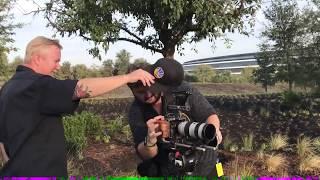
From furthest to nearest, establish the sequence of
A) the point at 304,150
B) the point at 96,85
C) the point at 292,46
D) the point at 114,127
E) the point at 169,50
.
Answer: the point at 292,46 → the point at 114,127 → the point at 169,50 → the point at 304,150 → the point at 96,85

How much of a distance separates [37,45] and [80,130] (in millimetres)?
8107

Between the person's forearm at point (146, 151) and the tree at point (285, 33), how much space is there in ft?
76.7

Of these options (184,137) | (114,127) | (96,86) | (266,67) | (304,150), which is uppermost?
(266,67)

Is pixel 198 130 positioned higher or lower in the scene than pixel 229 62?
lower

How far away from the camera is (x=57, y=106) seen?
120 inches

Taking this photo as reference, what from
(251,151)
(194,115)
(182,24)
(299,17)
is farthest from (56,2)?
(299,17)

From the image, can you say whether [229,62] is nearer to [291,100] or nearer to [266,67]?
[266,67]

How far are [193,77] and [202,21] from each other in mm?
38528

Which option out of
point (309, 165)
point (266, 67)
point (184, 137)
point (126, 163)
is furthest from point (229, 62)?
point (184, 137)

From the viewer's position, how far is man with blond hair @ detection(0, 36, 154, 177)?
9.91 ft

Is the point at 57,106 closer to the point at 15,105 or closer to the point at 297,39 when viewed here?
the point at 15,105

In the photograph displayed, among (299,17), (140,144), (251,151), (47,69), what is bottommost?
(251,151)

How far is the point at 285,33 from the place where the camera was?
92.7ft

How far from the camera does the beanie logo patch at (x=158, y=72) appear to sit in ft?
11.0
